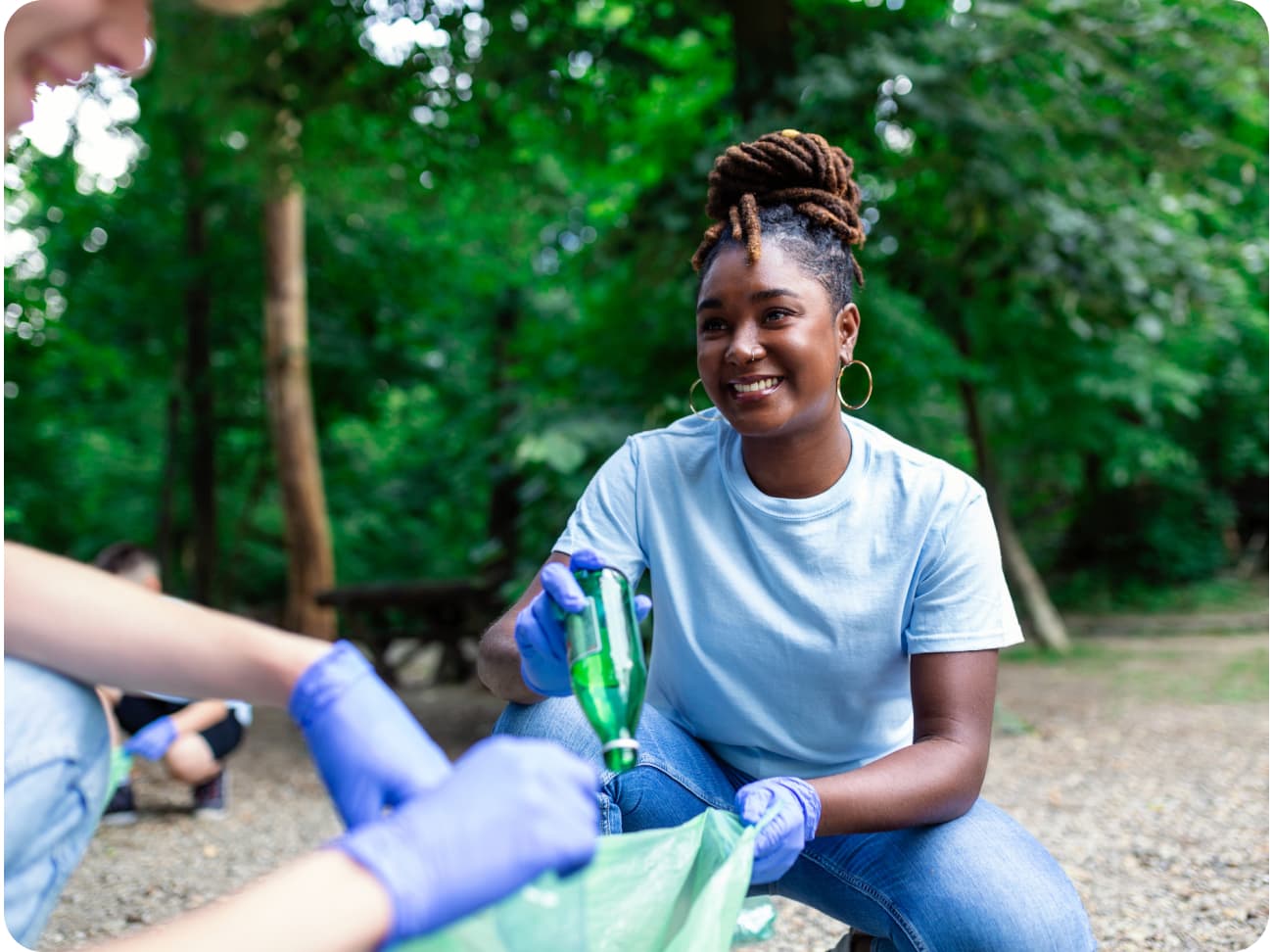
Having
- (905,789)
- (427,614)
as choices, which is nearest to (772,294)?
(905,789)

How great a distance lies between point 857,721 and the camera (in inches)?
71.6

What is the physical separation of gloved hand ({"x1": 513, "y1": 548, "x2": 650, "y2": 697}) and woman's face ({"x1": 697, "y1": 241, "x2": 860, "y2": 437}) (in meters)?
0.44

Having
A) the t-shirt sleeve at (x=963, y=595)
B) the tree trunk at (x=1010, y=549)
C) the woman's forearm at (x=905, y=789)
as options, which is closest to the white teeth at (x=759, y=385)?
the t-shirt sleeve at (x=963, y=595)

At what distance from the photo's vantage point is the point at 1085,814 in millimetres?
3787

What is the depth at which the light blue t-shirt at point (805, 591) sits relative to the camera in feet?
5.81

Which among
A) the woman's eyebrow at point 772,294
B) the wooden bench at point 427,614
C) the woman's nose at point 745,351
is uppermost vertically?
A: the woman's eyebrow at point 772,294

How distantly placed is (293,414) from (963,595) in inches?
275

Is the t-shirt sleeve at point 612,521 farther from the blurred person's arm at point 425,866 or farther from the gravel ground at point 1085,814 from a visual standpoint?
the gravel ground at point 1085,814

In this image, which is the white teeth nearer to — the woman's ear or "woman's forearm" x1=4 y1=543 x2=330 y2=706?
the woman's ear

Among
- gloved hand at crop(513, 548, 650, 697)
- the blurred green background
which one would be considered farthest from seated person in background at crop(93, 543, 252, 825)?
gloved hand at crop(513, 548, 650, 697)

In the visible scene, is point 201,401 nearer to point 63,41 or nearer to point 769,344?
point 769,344

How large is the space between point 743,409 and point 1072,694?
4955mm

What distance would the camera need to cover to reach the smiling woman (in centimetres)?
159

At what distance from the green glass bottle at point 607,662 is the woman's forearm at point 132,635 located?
374mm
